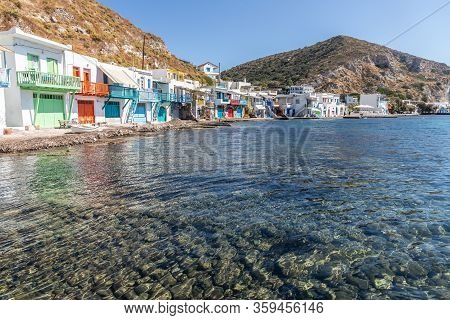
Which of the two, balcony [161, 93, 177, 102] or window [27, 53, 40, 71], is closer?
window [27, 53, 40, 71]

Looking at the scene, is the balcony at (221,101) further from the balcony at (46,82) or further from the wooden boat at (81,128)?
the wooden boat at (81,128)

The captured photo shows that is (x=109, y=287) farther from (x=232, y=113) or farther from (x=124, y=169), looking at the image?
(x=232, y=113)

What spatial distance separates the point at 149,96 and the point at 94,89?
45.1ft

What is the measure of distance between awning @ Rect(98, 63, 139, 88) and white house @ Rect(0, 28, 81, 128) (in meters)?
7.77

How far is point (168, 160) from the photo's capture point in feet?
70.7

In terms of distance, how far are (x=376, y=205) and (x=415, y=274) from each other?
479 centimetres

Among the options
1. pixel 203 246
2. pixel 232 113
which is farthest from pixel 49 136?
pixel 232 113

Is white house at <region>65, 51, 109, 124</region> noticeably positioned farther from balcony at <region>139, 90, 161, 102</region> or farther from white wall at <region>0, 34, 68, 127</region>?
balcony at <region>139, 90, 161, 102</region>

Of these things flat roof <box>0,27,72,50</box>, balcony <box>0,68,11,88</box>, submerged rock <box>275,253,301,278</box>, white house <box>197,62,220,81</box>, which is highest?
white house <box>197,62,220,81</box>

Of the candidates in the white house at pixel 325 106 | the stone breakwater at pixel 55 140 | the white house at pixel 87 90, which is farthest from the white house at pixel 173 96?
the white house at pixel 325 106

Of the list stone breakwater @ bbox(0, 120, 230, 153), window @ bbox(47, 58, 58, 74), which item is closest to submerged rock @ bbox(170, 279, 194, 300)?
stone breakwater @ bbox(0, 120, 230, 153)

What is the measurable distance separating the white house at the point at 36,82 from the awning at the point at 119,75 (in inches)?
306

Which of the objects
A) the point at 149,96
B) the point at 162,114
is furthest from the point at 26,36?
the point at 162,114

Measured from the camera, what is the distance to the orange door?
39938 mm
